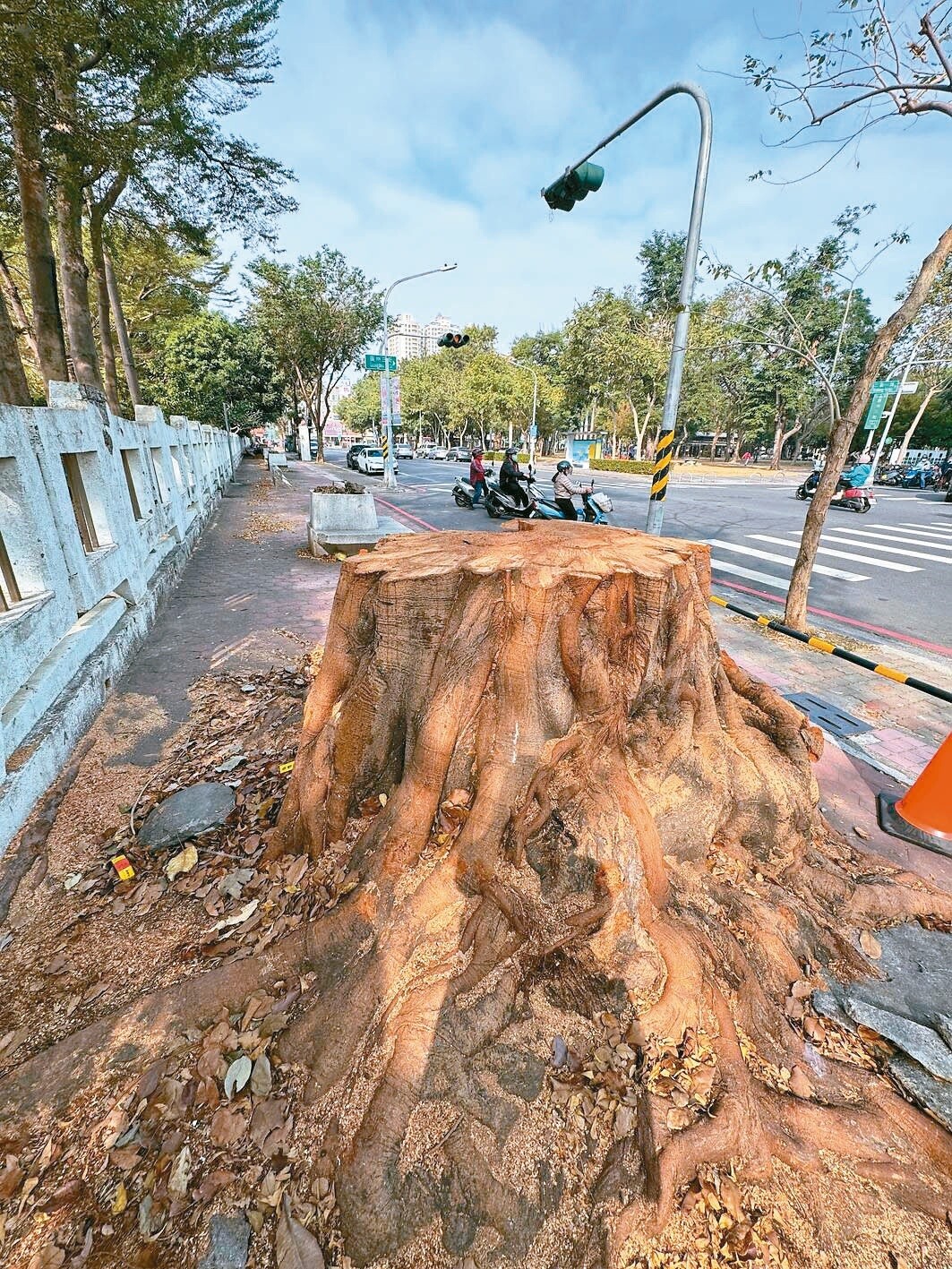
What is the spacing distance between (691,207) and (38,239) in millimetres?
9010

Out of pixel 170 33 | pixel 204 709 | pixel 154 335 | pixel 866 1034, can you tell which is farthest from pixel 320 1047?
pixel 154 335

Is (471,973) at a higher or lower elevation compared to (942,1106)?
higher

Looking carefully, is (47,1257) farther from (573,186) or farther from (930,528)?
(930,528)

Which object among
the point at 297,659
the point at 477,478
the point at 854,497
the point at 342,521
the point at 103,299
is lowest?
the point at 297,659

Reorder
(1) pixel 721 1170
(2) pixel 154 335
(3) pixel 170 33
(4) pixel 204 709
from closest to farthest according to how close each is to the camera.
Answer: (1) pixel 721 1170
(4) pixel 204 709
(3) pixel 170 33
(2) pixel 154 335

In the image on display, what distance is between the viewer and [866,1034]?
1.97 m

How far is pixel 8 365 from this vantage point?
20.0 feet

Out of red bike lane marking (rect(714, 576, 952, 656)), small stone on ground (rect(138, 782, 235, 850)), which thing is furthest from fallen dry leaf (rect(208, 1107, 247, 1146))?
red bike lane marking (rect(714, 576, 952, 656))

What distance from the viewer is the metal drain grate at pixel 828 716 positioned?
4445 millimetres

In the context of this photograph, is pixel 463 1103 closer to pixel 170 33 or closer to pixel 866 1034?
pixel 866 1034

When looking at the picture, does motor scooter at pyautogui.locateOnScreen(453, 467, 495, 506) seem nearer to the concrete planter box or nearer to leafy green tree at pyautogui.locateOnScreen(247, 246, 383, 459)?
the concrete planter box

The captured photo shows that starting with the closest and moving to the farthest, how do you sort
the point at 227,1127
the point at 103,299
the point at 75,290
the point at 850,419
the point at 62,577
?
the point at 227,1127
the point at 62,577
the point at 850,419
the point at 75,290
the point at 103,299

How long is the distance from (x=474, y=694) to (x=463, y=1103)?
1360 mm

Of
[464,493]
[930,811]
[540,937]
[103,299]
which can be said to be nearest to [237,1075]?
[540,937]
